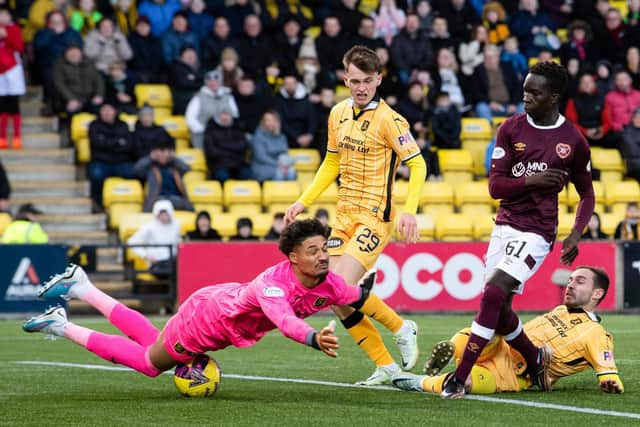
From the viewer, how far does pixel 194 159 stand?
20.6m

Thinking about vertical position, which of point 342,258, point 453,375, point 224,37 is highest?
point 224,37

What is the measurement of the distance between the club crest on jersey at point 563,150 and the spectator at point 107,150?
1198 cm

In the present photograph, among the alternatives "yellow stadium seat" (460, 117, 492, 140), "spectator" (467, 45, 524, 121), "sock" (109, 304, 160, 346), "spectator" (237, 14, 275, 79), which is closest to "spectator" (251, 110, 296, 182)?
"spectator" (237, 14, 275, 79)

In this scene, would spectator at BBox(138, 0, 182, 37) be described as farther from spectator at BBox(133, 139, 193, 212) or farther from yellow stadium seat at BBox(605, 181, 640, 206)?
yellow stadium seat at BBox(605, 181, 640, 206)

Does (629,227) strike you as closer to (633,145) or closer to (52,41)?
(633,145)

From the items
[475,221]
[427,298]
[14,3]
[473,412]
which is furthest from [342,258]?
[14,3]

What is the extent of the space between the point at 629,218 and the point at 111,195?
7.79 meters

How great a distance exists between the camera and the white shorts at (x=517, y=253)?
8.44 m

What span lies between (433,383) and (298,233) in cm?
148

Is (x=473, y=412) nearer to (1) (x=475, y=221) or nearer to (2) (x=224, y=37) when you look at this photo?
(1) (x=475, y=221)

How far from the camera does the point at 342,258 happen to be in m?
9.34

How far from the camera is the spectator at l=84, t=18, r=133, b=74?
827 inches

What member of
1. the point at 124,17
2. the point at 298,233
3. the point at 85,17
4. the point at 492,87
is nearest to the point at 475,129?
the point at 492,87

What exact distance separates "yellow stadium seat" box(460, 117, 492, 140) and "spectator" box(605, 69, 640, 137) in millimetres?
2082
